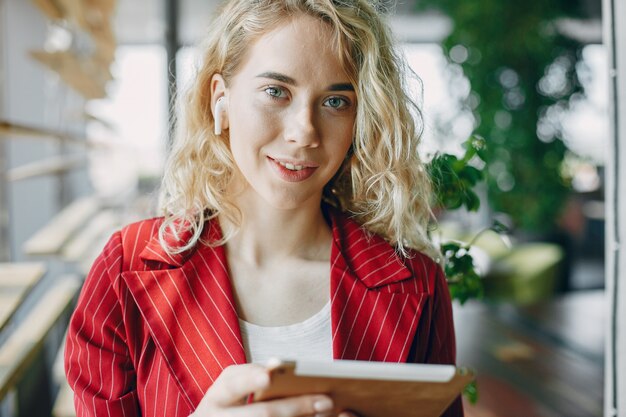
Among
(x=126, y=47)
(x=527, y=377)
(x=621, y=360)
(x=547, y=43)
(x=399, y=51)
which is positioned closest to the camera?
(x=399, y=51)

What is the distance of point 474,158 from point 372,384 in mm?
2656

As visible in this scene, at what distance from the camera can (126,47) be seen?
786 centimetres

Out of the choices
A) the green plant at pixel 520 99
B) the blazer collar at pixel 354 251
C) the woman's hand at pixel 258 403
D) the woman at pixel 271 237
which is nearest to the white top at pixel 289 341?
the woman at pixel 271 237

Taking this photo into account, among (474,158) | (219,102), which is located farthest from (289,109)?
(474,158)

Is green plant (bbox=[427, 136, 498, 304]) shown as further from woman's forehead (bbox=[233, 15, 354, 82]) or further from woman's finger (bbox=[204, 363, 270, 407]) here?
woman's finger (bbox=[204, 363, 270, 407])

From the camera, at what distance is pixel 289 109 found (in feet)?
3.55

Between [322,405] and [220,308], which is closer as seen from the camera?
[322,405]

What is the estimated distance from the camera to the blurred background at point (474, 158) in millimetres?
3027

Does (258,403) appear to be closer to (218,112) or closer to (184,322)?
(184,322)

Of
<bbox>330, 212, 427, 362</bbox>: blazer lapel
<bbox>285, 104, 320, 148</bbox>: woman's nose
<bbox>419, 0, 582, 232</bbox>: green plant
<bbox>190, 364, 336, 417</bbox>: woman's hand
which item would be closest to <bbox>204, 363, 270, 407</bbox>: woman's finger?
<bbox>190, 364, 336, 417</bbox>: woman's hand

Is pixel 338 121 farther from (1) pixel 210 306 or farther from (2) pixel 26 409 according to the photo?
(2) pixel 26 409

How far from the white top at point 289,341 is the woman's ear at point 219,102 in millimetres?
371

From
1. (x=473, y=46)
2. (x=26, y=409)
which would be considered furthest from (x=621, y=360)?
(x=473, y=46)

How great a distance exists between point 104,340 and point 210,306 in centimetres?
19
